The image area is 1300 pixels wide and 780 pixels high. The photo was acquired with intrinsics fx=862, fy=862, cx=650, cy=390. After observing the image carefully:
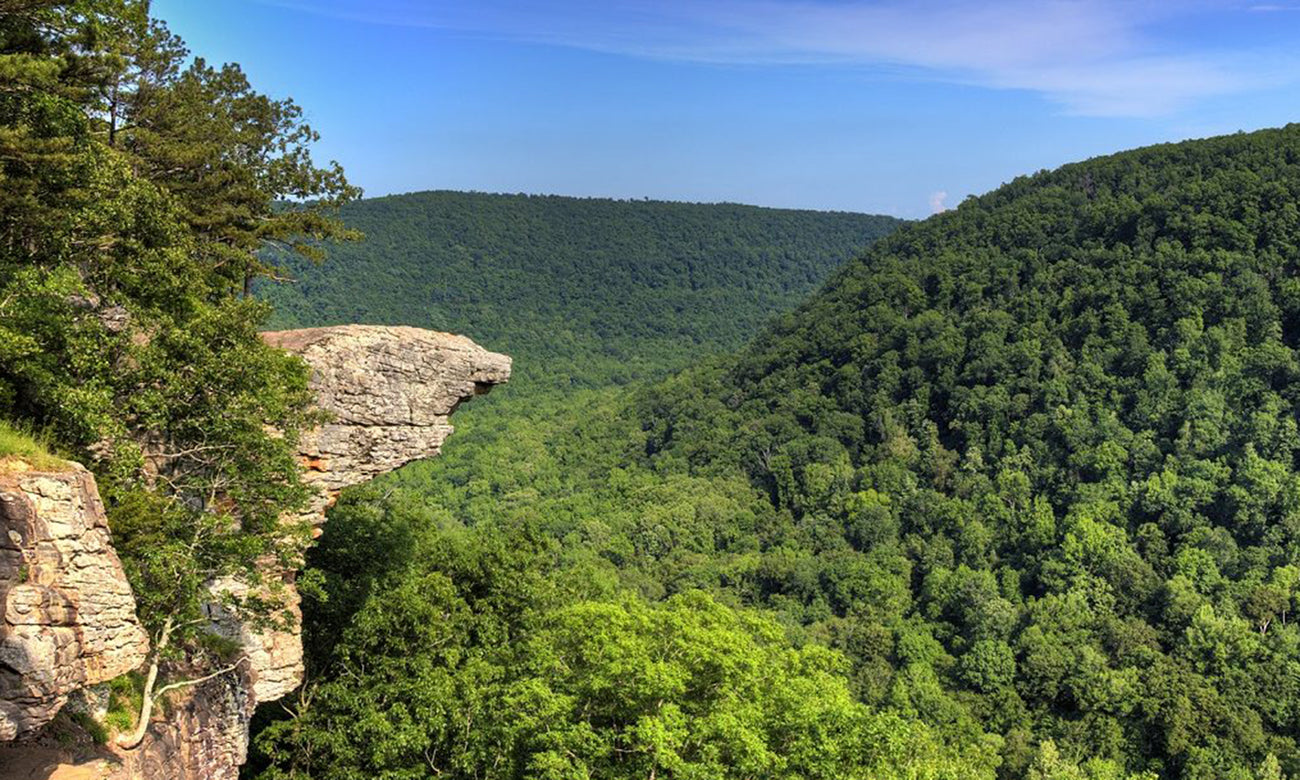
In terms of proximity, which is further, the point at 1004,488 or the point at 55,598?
the point at 1004,488

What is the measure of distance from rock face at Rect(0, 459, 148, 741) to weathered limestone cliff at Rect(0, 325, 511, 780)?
0.01 m

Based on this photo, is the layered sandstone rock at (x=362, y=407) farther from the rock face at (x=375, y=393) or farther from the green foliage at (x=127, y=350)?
the green foliage at (x=127, y=350)

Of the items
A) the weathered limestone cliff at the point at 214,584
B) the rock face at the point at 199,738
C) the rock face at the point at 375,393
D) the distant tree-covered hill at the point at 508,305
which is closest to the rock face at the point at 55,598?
the weathered limestone cliff at the point at 214,584

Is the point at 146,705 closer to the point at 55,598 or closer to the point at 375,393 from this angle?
the point at 55,598

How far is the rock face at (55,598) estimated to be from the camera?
9711 mm

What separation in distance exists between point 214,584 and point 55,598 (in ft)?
19.3

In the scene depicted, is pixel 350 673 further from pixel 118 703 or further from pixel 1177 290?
pixel 1177 290

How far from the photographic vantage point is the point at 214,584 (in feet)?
52.4

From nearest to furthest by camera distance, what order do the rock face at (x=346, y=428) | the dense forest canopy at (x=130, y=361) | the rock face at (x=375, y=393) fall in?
the dense forest canopy at (x=130, y=361)
the rock face at (x=346, y=428)
the rock face at (x=375, y=393)

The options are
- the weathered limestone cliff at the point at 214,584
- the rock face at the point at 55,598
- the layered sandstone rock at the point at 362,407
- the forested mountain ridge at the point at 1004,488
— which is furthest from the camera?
the forested mountain ridge at the point at 1004,488

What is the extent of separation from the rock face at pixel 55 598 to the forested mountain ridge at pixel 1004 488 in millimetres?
11154

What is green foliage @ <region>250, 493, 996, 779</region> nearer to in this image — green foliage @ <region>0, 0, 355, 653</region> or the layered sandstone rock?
the layered sandstone rock

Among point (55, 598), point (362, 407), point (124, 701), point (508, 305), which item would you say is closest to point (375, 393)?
point (362, 407)

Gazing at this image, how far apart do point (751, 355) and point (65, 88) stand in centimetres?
9724
